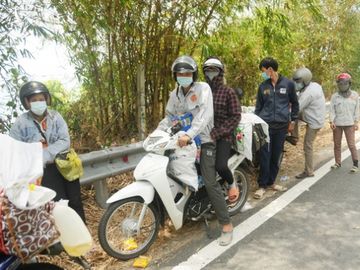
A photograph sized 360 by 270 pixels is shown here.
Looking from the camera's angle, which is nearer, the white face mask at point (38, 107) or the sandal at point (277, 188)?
the white face mask at point (38, 107)

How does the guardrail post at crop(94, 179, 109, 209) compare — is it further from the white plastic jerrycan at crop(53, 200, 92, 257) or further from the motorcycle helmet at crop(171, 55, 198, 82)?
the white plastic jerrycan at crop(53, 200, 92, 257)

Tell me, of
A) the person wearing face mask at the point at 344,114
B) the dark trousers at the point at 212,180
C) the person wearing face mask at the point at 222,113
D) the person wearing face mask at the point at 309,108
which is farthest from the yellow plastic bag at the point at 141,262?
the person wearing face mask at the point at 344,114

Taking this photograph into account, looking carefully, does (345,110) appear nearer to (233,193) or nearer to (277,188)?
(277,188)

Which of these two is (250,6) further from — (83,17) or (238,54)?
(83,17)

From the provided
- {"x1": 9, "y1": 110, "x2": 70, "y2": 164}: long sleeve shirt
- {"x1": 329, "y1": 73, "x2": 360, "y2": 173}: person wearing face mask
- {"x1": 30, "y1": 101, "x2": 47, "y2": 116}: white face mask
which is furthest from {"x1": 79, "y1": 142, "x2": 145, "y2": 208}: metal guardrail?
{"x1": 329, "y1": 73, "x2": 360, "y2": 173}: person wearing face mask

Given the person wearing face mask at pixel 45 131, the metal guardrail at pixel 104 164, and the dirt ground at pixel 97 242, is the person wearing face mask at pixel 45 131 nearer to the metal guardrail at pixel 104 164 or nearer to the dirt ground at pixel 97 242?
the metal guardrail at pixel 104 164

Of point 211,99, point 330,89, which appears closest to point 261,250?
point 211,99

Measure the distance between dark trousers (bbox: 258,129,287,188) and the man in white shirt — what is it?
69cm

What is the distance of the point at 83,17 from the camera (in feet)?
14.4

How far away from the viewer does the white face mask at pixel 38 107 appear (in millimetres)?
3509

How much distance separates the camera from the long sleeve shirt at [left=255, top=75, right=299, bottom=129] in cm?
528

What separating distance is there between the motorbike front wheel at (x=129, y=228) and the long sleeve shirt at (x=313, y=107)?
3.22 metres

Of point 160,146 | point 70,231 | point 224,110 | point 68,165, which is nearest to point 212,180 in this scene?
point 160,146

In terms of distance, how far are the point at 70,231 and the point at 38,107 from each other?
1.54 metres
